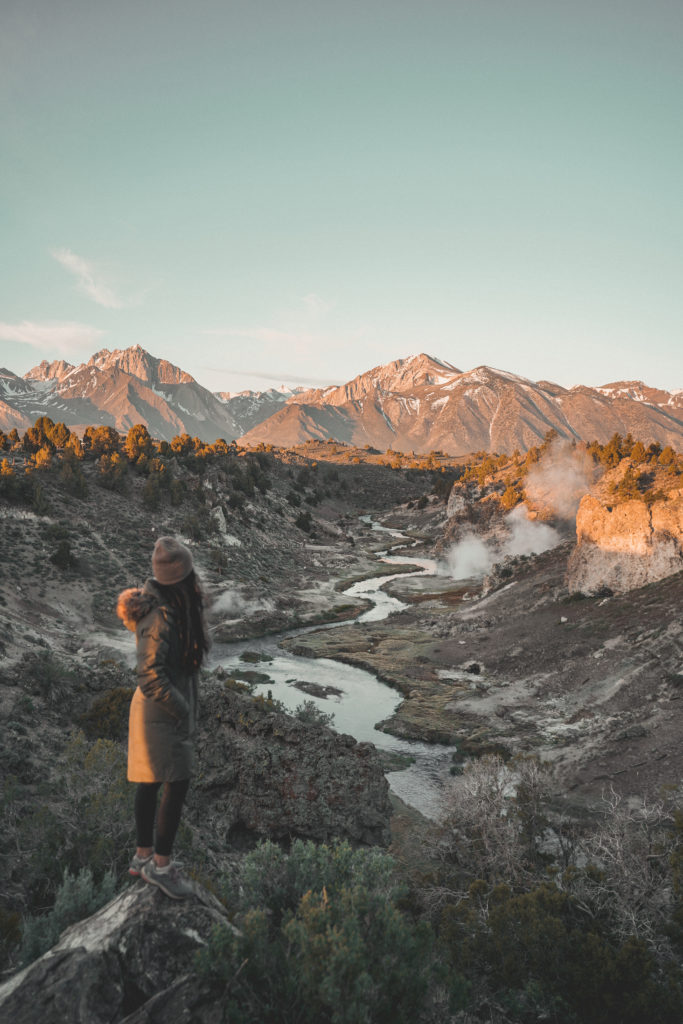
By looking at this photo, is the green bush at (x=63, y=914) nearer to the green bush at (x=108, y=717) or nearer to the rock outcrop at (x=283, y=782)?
the rock outcrop at (x=283, y=782)

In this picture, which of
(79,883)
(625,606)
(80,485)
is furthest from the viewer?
(80,485)

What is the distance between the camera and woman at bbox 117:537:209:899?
5543 mm

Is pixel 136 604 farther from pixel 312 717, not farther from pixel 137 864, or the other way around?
pixel 312 717

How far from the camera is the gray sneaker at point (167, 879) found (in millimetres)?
5727

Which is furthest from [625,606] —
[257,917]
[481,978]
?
[257,917]

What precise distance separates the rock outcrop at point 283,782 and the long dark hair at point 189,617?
1243cm

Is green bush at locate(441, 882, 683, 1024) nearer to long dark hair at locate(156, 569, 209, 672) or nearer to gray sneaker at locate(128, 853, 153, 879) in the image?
gray sneaker at locate(128, 853, 153, 879)

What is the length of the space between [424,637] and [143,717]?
50.0 metres

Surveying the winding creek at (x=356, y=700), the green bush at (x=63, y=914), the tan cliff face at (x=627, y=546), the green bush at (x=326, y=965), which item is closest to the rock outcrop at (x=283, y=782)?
the winding creek at (x=356, y=700)

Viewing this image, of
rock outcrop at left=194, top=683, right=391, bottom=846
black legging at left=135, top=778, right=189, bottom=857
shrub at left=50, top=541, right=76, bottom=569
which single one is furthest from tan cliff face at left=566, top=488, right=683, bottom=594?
shrub at left=50, top=541, right=76, bottom=569

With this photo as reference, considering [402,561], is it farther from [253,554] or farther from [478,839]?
[478,839]

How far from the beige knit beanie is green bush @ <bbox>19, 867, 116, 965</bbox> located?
4.52 metres

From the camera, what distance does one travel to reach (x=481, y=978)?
9.45m

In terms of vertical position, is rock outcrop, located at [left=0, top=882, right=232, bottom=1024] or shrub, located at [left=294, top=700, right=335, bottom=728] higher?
rock outcrop, located at [left=0, top=882, right=232, bottom=1024]
